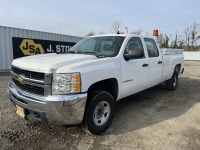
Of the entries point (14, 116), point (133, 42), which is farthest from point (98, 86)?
point (14, 116)

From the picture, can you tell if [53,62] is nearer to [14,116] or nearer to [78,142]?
[78,142]

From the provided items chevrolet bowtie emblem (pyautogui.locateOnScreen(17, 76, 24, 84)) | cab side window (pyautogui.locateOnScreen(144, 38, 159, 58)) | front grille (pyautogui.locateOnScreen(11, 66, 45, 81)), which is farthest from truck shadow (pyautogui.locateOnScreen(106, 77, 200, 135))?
chevrolet bowtie emblem (pyautogui.locateOnScreen(17, 76, 24, 84))

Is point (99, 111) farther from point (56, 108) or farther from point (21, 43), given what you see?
point (21, 43)

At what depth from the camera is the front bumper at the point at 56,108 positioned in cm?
304

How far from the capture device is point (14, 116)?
14.6ft

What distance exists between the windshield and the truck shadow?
1525 mm

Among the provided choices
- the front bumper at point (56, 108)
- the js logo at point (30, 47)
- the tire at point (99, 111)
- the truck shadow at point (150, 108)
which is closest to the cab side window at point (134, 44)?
the tire at point (99, 111)

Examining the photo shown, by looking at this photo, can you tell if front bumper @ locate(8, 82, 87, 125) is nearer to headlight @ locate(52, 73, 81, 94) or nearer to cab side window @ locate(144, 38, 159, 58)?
headlight @ locate(52, 73, 81, 94)

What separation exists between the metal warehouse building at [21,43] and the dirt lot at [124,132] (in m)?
7.06

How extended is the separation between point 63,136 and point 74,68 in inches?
53.8

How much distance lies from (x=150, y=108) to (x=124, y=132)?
1745mm

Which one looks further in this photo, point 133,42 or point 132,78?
point 133,42

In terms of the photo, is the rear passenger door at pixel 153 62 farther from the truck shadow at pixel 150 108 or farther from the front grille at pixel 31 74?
the front grille at pixel 31 74

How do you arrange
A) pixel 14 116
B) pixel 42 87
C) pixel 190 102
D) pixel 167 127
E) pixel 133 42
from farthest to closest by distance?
pixel 190 102 < pixel 133 42 < pixel 14 116 < pixel 167 127 < pixel 42 87
